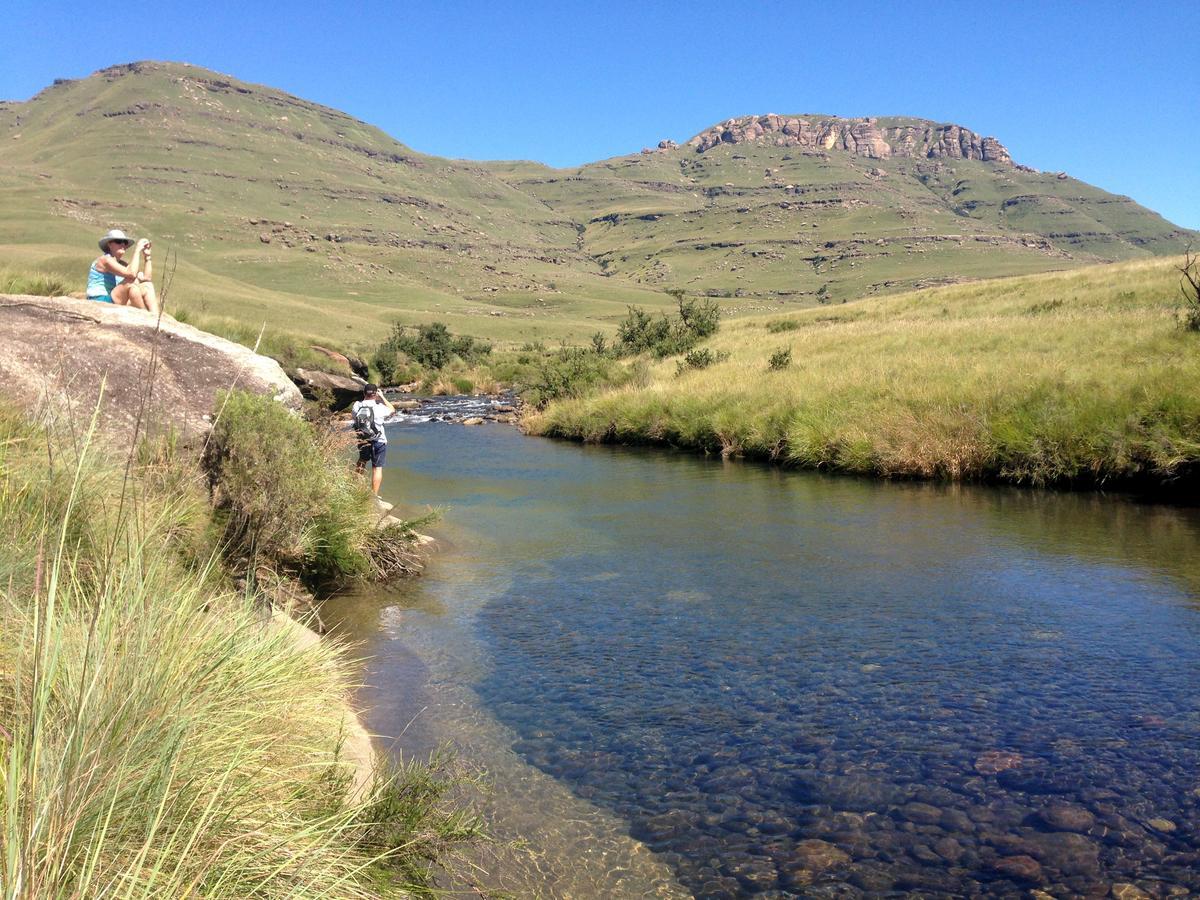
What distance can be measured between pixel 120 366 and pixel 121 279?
3396mm

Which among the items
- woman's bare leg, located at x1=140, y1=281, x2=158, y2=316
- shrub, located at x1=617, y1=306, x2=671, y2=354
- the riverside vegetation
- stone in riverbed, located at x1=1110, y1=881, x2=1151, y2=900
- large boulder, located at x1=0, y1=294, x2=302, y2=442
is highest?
shrub, located at x1=617, y1=306, x2=671, y2=354

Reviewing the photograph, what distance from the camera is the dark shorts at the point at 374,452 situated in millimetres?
14422

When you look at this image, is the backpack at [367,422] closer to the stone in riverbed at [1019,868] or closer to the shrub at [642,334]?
the stone in riverbed at [1019,868]

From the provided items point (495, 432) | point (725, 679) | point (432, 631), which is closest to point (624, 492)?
point (432, 631)

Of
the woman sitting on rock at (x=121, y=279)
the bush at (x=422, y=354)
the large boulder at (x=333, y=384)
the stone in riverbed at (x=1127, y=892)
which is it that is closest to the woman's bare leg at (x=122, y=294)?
the woman sitting on rock at (x=121, y=279)

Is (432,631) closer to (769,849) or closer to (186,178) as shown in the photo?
(769,849)

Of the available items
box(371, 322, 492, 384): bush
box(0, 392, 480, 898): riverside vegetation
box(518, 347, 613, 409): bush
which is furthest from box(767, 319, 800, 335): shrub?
box(0, 392, 480, 898): riverside vegetation

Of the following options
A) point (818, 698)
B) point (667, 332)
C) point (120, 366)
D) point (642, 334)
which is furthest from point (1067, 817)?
point (642, 334)

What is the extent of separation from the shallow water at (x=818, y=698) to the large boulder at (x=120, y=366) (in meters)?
2.71

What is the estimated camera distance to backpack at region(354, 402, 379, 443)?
14281 millimetres

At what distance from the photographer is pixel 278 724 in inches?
178

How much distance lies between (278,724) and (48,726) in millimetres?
1703

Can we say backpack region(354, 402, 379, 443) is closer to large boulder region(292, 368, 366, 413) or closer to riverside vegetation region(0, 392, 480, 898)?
riverside vegetation region(0, 392, 480, 898)

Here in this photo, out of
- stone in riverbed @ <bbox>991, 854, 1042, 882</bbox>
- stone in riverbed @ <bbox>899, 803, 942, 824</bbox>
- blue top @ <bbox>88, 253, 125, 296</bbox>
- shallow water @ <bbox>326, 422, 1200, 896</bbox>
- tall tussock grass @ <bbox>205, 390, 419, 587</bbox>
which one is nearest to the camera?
stone in riverbed @ <bbox>991, 854, 1042, 882</bbox>
